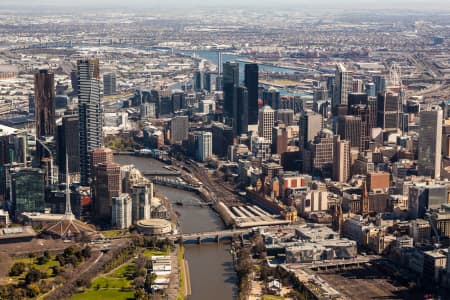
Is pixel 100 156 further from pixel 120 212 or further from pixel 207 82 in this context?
pixel 207 82

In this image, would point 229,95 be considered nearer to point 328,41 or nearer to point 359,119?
point 359,119

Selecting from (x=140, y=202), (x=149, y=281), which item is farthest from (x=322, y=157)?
(x=149, y=281)

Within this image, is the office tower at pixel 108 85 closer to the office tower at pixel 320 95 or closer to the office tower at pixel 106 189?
the office tower at pixel 320 95

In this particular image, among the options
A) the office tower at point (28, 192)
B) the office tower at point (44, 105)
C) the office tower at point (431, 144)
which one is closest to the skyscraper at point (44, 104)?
the office tower at point (44, 105)

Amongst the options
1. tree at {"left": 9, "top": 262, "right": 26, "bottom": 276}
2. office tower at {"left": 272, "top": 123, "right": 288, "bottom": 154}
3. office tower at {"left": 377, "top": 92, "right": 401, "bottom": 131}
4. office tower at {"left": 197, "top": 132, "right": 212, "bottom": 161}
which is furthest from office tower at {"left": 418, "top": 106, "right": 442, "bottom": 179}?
tree at {"left": 9, "top": 262, "right": 26, "bottom": 276}

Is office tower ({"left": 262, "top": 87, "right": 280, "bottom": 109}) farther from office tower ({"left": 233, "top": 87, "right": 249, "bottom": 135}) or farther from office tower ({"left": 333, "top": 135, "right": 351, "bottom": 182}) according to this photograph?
office tower ({"left": 333, "top": 135, "right": 351, "bottom": 182})

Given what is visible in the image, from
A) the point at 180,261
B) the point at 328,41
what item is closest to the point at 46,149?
the point at 180,261
